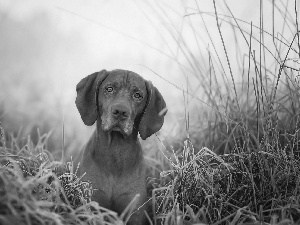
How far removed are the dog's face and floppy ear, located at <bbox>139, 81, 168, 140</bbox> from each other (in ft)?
0.16

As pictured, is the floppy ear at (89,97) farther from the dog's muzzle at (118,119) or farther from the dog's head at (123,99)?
the dog's muzzle at (118,119)

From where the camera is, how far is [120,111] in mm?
3879

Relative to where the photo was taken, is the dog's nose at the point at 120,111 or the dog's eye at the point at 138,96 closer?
the dog's nose at the point at 120,111

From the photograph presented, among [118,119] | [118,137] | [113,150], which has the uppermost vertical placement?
[118,119]

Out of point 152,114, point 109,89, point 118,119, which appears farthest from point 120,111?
point 152,114

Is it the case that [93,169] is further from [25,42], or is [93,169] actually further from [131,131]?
[25,42]

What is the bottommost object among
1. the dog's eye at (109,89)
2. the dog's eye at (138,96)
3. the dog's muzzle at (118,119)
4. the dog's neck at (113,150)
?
the dog's neck at (113,150)

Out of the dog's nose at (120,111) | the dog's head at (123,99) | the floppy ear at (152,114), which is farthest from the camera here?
the floppy ear at (152,114)

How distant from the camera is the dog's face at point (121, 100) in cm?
391

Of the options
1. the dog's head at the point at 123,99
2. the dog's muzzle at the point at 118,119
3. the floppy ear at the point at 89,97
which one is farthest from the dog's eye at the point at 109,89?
the dog's muzzle at the point at 118,119

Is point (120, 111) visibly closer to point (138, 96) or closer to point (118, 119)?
point (118, 119)

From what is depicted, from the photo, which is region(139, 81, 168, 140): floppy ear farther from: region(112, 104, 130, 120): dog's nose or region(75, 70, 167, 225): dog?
region(112, 104, 130, 120): dog's nose

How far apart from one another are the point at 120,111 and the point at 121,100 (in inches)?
5.3

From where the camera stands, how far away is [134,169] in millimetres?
4234
